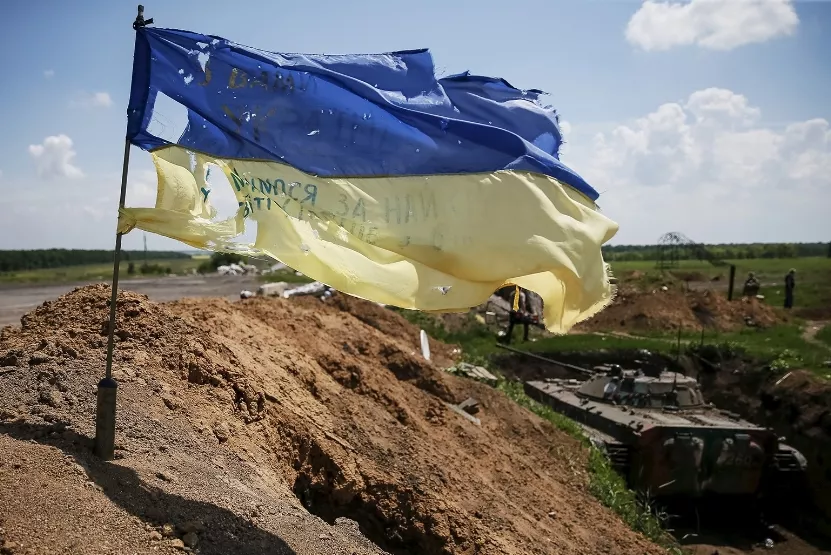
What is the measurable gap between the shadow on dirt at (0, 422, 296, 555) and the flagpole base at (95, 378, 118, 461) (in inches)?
3.1

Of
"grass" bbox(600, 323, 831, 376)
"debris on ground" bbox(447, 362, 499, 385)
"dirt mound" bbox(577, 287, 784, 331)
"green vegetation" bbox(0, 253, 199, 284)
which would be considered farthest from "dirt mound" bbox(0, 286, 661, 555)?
"green vegetation" bbox(0, 253, 199, 284)

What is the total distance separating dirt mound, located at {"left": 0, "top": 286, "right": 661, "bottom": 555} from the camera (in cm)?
497

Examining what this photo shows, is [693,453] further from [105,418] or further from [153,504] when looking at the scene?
[105,418]

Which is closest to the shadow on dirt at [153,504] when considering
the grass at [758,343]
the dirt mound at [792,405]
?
the dirt mound at [792,405]

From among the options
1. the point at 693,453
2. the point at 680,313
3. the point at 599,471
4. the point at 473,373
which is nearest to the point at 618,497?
the point at 599,471

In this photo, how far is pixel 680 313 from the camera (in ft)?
106

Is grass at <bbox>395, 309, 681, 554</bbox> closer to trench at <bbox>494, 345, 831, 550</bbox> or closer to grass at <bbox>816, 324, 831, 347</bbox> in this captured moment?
trench at <bbox>494, 345, 831, 550</bbox>

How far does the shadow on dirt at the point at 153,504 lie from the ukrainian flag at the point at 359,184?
1.59 metres

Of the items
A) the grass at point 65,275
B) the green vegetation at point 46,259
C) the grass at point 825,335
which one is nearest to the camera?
the grass at point 825,335

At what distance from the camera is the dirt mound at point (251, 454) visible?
4.97 meters

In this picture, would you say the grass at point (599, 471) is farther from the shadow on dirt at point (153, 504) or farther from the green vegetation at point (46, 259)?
the green vegetation at point (46, 259)

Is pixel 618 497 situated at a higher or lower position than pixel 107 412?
lower

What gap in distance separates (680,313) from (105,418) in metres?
29.7

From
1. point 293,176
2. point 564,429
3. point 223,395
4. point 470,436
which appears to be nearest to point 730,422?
A: point 564,429
